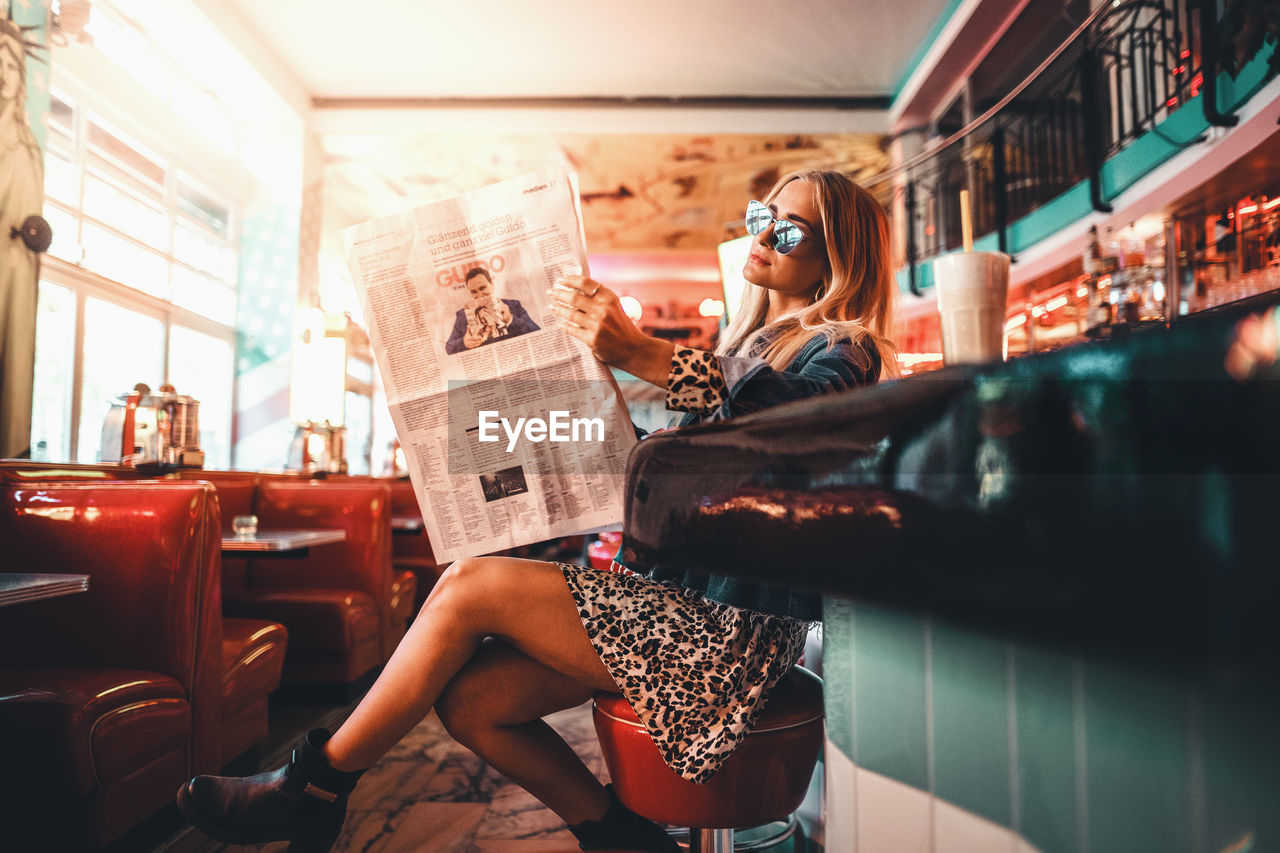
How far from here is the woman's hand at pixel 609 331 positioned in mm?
1019

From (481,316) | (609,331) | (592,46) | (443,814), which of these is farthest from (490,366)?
(592,46)

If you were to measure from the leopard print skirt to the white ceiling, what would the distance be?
5.17 metres

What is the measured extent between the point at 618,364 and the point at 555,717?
91.0 inches

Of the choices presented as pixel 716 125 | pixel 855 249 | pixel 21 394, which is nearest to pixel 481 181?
pixel 716 125

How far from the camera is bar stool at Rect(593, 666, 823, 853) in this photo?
3.03ft

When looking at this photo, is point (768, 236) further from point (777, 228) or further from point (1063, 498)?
point (1063, 498)

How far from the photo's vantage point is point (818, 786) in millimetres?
1271

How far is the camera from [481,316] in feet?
3.76

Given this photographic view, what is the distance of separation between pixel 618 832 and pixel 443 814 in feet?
3.25

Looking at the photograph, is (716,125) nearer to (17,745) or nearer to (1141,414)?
(17,745)

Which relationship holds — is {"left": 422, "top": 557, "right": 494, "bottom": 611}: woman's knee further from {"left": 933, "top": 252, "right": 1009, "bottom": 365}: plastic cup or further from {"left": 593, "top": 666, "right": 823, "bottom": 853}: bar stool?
{"left": 933, "top": 252, "right": 1009, "bottom": 365}: plastic cup

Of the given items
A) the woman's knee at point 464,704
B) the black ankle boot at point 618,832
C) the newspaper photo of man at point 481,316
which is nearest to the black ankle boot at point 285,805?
the woman's knee at point 464,704

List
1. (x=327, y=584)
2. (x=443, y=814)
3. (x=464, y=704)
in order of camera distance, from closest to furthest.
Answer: (x=464, y=704), (x=443, y=814), (x=327, y=584)

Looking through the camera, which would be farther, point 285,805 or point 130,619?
point 130,619
